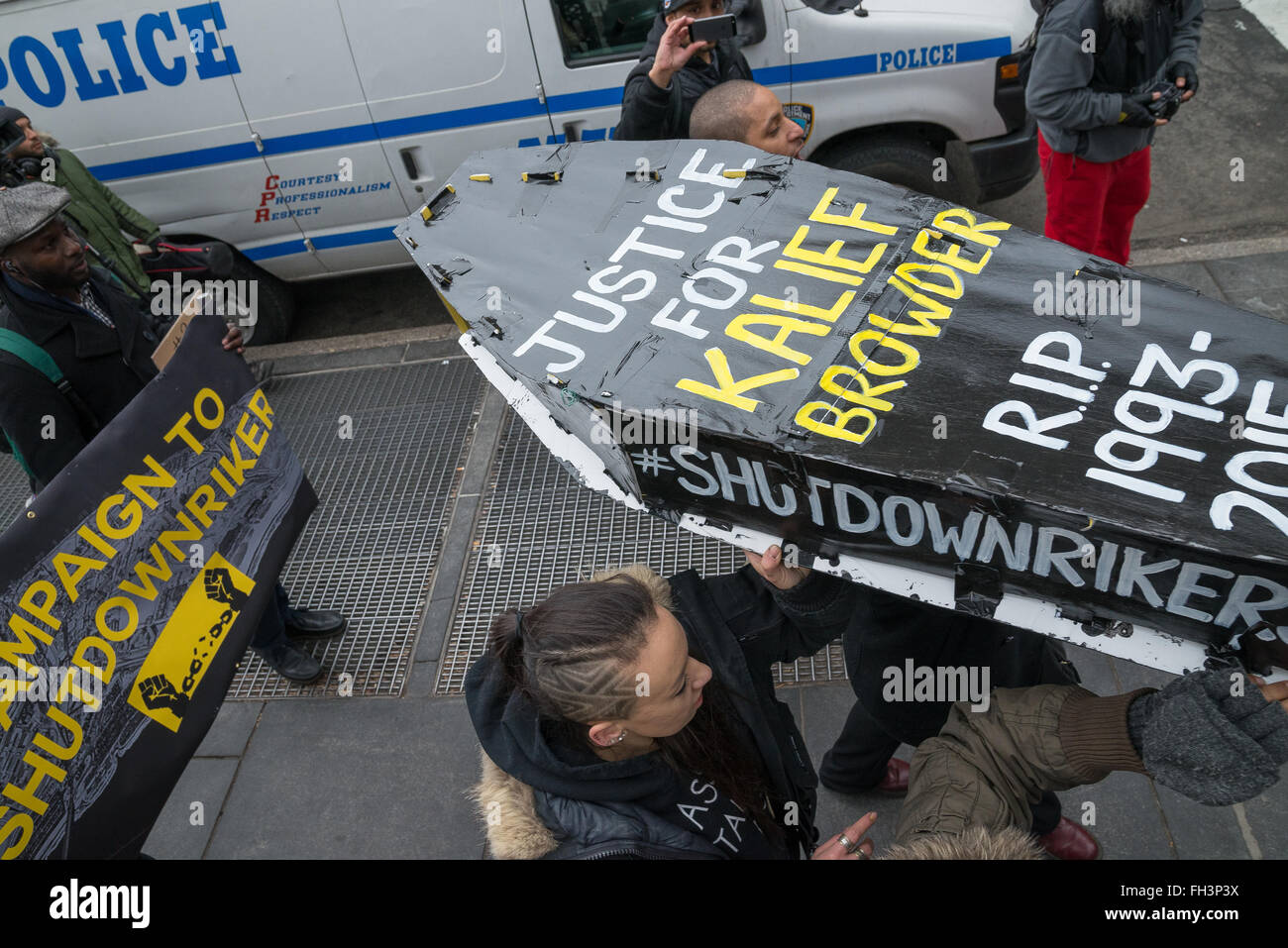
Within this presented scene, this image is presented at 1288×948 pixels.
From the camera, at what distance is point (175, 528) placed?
2920 millimetres

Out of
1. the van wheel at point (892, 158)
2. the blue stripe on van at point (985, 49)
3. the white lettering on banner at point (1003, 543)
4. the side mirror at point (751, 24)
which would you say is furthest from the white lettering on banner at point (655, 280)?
the blue stripe on van at point (985, 49)

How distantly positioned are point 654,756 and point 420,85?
168 inches

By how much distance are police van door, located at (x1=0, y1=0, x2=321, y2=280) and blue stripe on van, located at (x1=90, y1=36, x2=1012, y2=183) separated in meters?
0.01

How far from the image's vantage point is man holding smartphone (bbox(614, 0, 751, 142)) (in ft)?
11.8

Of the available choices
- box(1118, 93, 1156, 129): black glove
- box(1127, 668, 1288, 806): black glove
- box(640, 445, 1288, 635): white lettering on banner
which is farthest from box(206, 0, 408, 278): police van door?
box(1127, 668, 1288, 806): black glove

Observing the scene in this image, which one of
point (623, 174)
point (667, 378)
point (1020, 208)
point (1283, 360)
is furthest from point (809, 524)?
point (1020, 208)

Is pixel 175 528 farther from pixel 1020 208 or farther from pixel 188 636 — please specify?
pixel 1020 208

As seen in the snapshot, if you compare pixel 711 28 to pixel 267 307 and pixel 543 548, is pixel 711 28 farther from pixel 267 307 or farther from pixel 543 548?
pixel 267 307

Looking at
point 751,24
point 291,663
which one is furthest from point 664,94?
point 291,663

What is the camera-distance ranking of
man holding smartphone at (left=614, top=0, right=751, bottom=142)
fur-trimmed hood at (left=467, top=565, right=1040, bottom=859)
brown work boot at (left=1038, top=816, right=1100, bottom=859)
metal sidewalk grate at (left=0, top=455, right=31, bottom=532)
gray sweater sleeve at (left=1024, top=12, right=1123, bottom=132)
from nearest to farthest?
fur-trimmed hood at (left=467, top=565, right=1040, bottom=859), brown work boot at (left=1038, top=816, right=1100, bottom=859), man holding smartphone at (left=614, top=0, right=751, bottom=142), gray sweater sleeve at (left=1024, top=12, right=1123, bottom=132), metal sidewalk grate at (left=0, top=455, right=31, bottom=532)

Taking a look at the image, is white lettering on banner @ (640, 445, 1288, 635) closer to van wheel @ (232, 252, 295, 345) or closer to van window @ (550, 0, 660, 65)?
van window @ (550, 0, 660, 65)

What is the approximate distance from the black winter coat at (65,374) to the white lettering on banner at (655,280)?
5.53 ft

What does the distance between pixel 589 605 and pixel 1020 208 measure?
17.0 ft

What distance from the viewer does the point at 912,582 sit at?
2.09m
